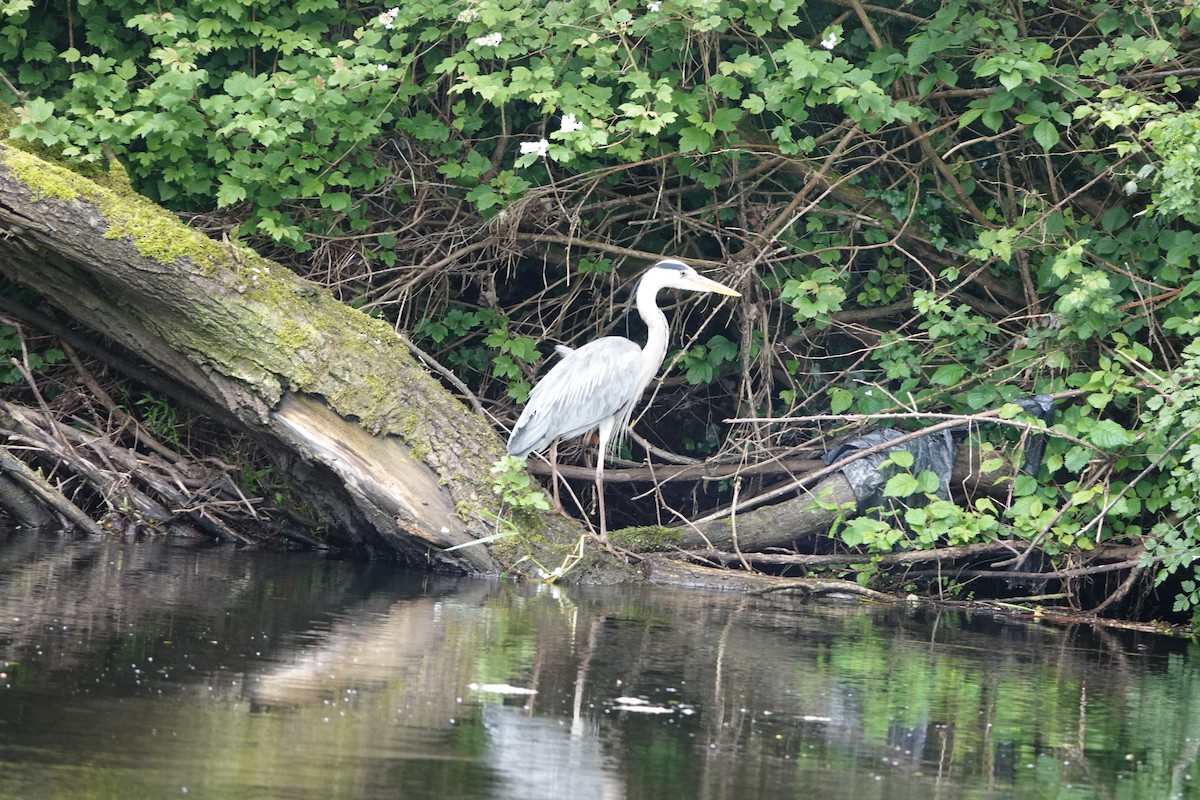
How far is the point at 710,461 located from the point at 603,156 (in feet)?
6.79

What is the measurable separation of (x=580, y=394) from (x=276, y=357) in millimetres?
1886

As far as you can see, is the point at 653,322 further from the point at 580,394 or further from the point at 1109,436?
the point at 1109,436

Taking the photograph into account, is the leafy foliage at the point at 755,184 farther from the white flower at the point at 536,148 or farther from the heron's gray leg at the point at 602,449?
the heron's gray leg at the point at 602,449

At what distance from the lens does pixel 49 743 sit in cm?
363

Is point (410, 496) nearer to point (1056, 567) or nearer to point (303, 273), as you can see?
point (303, 273)

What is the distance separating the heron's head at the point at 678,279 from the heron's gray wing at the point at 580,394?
0.46 metres

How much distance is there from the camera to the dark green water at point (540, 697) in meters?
3.65

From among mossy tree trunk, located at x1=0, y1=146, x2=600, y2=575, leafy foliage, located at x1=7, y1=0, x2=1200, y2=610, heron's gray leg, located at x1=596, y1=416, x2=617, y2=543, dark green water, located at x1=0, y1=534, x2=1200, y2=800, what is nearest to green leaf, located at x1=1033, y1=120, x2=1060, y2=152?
leafy foliage, located at x1=7, y1=0, x2=1200, y2=610

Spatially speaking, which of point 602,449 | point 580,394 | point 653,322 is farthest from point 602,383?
point 653,322

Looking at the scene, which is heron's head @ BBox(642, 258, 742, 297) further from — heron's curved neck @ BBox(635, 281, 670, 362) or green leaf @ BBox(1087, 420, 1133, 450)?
green leaf @ BBox(1087, 420, 1133, 450)

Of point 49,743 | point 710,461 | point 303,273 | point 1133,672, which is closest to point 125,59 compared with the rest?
point 303,273

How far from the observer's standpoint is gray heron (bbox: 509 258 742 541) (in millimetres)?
8195

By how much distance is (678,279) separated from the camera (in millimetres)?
8648

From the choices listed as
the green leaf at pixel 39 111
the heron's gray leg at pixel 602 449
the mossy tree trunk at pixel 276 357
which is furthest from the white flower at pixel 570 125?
the green leaf at pixel 39 111
